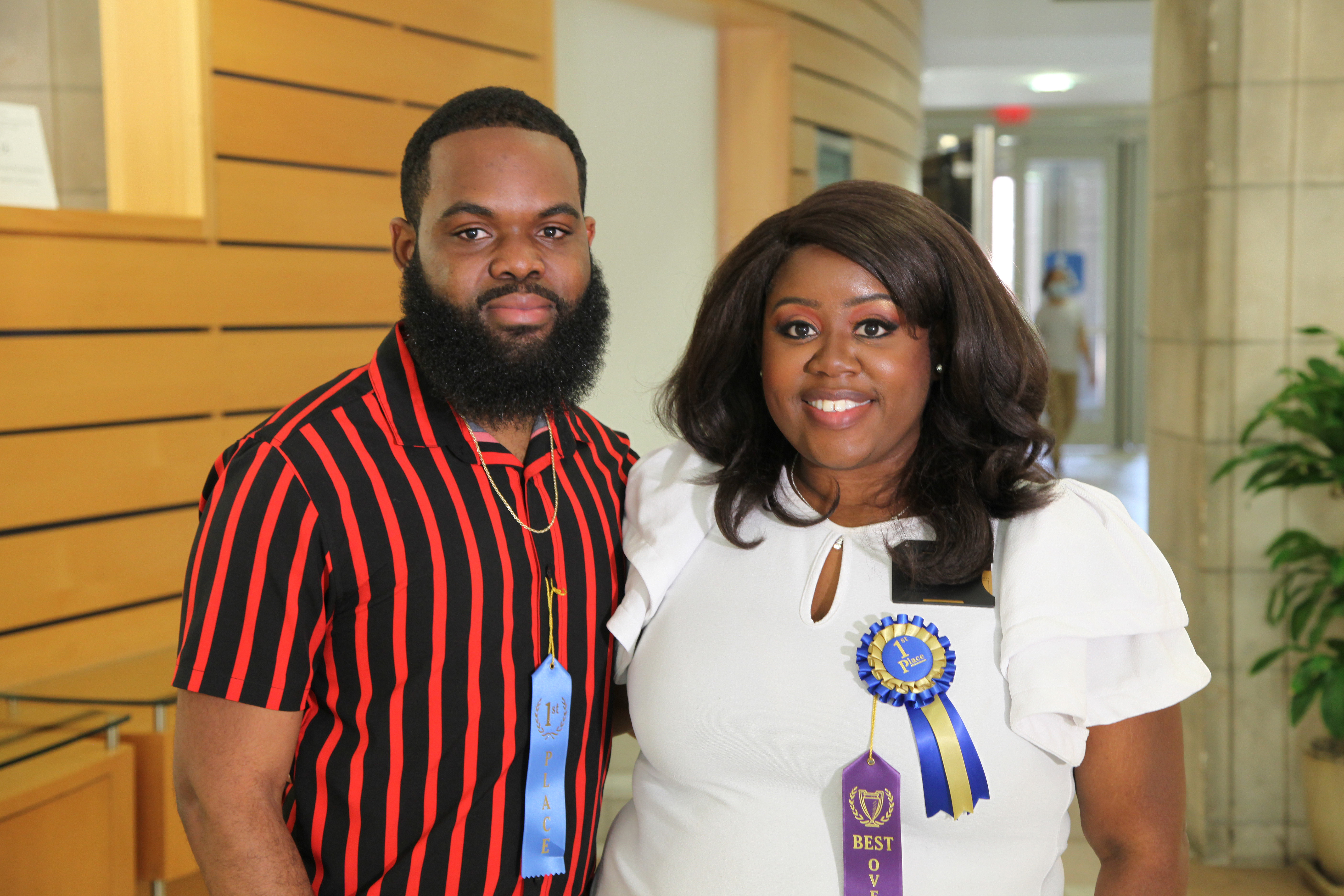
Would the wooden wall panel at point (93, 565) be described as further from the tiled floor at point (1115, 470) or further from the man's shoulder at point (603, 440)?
the tiled floor at point (1115, 470)

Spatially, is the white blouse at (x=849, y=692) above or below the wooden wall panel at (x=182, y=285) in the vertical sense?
below

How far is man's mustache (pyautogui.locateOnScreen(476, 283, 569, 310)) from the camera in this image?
4.75 feet

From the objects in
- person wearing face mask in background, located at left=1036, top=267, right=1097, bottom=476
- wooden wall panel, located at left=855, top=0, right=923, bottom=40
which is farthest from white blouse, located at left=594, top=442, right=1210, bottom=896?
person wearing face mask in background, located at left=1036, top=267, right=1097, bottom=476

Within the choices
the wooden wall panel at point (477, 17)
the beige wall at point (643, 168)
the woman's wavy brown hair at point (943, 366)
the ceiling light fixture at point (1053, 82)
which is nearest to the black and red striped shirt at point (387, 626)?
the woman's wavy brown hair at point (943, 366)

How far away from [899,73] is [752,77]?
1.69 m

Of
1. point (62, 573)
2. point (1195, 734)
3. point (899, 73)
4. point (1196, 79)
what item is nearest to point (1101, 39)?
point (899, 73)

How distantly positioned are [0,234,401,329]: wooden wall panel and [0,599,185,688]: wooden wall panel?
Result: 0.51 metres

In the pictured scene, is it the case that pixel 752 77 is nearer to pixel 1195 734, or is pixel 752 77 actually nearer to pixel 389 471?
pixel 1195 734

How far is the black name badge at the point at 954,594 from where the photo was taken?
1.36m


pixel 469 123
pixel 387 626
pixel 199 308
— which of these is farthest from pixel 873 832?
pixel 199 308

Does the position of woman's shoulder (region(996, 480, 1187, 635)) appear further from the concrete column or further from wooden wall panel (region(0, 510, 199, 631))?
the concrete column

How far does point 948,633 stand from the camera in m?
1.35

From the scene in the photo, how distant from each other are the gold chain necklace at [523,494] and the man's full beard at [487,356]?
30mm

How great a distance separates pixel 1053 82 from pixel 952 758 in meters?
9.39
